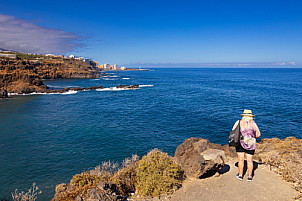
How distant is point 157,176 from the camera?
23.4 ft

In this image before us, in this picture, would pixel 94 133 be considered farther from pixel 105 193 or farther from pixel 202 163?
pixel 202 163

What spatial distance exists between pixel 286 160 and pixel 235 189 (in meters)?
3.28

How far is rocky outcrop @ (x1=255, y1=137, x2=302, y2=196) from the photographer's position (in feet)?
23.9

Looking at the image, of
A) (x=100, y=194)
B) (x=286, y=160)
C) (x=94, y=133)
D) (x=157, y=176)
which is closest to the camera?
(x=100, y=194)

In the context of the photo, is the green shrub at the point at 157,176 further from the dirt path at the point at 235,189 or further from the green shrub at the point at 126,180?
the dirt path at the point at 235,189

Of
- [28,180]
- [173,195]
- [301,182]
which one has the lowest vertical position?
[28,180]

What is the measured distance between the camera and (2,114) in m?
29.6

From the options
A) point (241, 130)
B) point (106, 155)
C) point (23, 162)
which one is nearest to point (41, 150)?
point (23, 162)

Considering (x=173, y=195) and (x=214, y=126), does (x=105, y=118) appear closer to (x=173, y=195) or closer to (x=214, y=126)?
(x=214, y=126)

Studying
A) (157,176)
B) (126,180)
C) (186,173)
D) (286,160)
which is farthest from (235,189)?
(126,180)

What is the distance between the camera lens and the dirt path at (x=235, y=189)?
21.6ft

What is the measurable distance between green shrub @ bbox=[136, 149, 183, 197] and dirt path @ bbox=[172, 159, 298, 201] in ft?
1.38

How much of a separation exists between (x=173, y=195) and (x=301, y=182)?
4.65 metres

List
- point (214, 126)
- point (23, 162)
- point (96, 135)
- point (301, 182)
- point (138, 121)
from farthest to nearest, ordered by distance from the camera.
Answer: point (138, 121), point (214, 126), point (96, 135), point (23, 162), point (301, 182)
